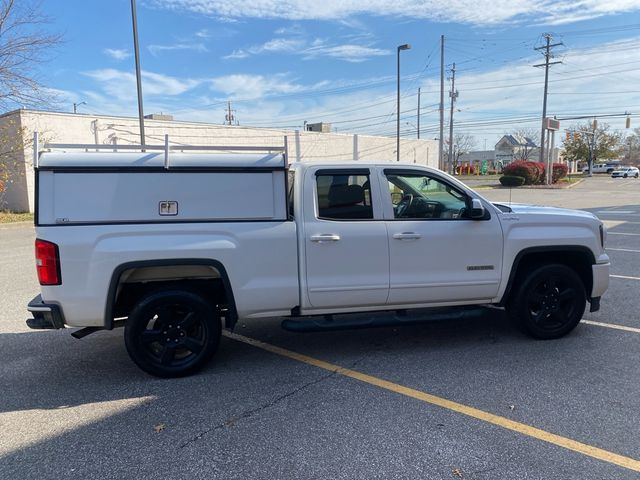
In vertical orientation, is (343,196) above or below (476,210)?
above

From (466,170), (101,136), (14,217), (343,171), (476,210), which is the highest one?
(466,170)

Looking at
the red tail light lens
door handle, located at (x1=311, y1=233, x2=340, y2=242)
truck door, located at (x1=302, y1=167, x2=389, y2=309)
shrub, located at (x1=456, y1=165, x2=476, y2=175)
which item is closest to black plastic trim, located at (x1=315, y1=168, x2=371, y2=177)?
truck door, located at (x1=302, y1=167, x2=389, y2=309)

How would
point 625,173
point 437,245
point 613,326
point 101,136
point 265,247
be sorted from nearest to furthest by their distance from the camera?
point 265,247
point 437,245
point 613,326
point 101,136
point 625,173

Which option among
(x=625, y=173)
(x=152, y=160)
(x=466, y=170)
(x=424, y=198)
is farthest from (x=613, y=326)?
(x=466, y=170)

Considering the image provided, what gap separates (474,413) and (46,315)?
346 cm

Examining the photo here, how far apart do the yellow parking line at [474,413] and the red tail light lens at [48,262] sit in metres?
2.03

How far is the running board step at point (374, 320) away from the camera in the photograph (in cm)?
441

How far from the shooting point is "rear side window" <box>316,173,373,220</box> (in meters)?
4.43

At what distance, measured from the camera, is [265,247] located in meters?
4.15

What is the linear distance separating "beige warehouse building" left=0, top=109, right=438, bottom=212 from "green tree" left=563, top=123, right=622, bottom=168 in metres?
61.9

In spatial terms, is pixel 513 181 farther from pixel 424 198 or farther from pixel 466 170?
pixel 466 170

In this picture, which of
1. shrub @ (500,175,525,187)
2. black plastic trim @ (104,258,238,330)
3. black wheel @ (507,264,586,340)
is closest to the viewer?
black plastic trim @ (104,258,238,330)

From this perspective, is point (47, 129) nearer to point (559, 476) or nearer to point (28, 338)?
point (28, 338)

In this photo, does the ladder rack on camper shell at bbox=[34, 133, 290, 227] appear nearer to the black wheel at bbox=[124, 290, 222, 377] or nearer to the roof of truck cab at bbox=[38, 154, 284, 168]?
the roof of truck cab at bbox=[38, 154, 284, 168]
